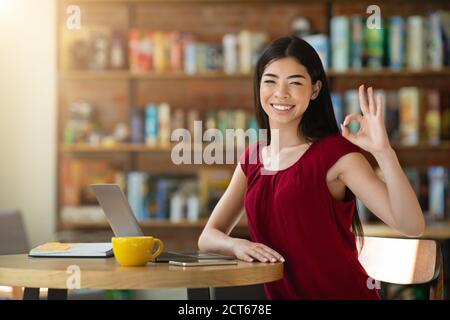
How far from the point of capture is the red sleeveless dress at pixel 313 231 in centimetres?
188

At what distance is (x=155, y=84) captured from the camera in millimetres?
4699

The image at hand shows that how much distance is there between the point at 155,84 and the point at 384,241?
2.77 metres

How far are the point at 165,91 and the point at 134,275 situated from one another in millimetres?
3256

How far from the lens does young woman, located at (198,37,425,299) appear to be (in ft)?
6.07

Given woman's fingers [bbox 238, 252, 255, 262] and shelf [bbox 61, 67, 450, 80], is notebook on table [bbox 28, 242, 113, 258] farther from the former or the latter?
shelf [bbox 61, 67, 450, 80]

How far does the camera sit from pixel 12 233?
3.12 m

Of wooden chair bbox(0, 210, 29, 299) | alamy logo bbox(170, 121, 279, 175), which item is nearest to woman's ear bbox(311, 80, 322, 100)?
wooden chair bbox(0, 210, 29, 299)

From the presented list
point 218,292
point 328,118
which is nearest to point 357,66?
point 218,292

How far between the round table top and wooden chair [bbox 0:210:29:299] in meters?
1.45

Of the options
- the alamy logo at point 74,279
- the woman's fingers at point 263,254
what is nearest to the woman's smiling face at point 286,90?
the woman's fingers at point 263,254

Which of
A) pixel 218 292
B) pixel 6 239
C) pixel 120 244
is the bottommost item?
pixel 218 292

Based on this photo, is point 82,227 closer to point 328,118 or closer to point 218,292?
point 218,292

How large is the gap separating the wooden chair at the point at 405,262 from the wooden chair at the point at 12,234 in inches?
58.5

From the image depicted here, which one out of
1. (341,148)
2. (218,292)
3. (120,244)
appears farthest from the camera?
(218,292)
